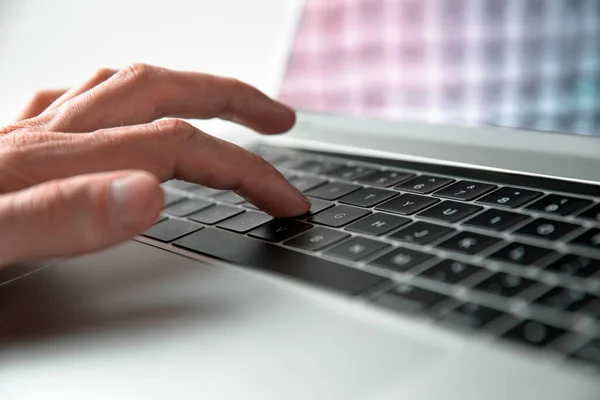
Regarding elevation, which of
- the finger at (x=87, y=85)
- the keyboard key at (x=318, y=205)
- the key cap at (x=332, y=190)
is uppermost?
the finger at (x=87, y=85)

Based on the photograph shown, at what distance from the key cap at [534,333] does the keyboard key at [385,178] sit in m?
0.28

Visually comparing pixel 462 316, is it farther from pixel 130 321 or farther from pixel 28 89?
pixel 28 89

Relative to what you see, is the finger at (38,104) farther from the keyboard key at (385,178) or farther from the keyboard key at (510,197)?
the keyboard key at (510,197)

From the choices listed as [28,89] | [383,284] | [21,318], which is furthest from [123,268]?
[28,89]

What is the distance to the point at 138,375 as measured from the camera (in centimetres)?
35

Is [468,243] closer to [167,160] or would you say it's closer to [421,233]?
[421,233]

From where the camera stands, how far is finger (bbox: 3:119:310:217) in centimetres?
49

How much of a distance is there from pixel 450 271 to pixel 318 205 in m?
0.19

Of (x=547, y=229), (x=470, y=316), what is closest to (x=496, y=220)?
(x=547, y=229)

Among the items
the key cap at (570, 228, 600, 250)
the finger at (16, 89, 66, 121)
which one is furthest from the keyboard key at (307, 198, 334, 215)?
the finger at (16, 89, 66, 121)

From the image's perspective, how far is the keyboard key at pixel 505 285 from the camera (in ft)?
1.21

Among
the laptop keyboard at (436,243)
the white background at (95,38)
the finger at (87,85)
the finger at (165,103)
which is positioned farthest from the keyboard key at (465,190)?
the white background at (95,38)

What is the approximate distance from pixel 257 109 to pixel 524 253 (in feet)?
1.14

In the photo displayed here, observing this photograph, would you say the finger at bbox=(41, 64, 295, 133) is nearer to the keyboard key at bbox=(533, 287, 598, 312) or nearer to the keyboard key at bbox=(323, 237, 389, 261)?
the keyboard key at bbox=(323, 237, 389, 261)
